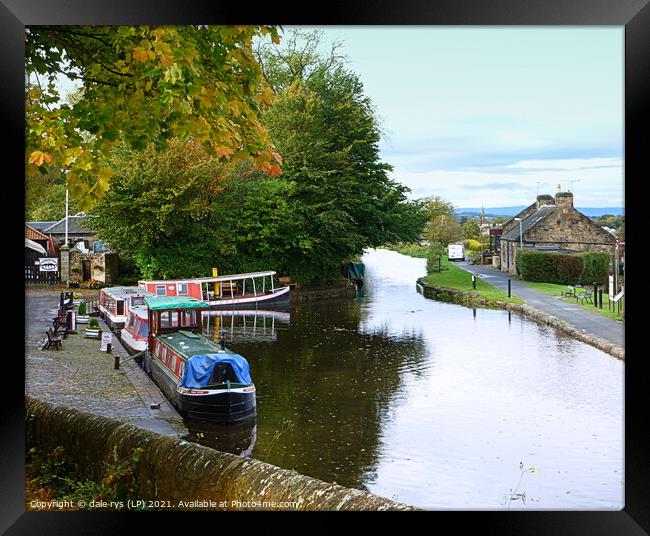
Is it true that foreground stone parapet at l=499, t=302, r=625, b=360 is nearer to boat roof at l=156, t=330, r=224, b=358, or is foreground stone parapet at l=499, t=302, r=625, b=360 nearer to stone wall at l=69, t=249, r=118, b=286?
boat roof at l=156, t=330, r=224, b=358

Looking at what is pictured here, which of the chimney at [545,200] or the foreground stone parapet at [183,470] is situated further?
the chimney at [545,200]

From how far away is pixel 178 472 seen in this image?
517cm

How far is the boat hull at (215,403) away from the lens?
727cm

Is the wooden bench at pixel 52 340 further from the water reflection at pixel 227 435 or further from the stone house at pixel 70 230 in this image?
the water reflection at pixel 227 435

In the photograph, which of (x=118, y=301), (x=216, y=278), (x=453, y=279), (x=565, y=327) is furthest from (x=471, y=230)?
(x=118, y=301)

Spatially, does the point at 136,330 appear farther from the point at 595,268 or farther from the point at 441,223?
the point at 595,268

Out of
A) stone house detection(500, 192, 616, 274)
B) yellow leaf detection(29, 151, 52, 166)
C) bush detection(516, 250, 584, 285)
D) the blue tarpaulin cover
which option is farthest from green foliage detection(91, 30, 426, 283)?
bush detection(516, 250, 584, 285)

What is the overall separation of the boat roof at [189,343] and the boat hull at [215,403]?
1.08 ft

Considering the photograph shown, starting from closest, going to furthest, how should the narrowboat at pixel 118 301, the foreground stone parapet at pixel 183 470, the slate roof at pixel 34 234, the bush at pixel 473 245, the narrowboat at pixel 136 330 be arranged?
the foreground stone parapet at pixel 183 470, the slate roof at pixel 34 234, the narrowboat at pixel 118 301, the narrowboat at pixel 136 330, the bush at pixel 473 245

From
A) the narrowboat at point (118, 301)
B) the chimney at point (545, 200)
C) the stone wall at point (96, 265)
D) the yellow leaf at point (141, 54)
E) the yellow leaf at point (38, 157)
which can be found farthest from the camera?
the chimney at point (545, 200)

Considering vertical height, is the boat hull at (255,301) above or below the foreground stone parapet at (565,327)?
above

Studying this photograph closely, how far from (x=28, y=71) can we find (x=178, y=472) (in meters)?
3.40

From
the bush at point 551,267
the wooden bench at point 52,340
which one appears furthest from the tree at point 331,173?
the wooden bench at point 52,340
